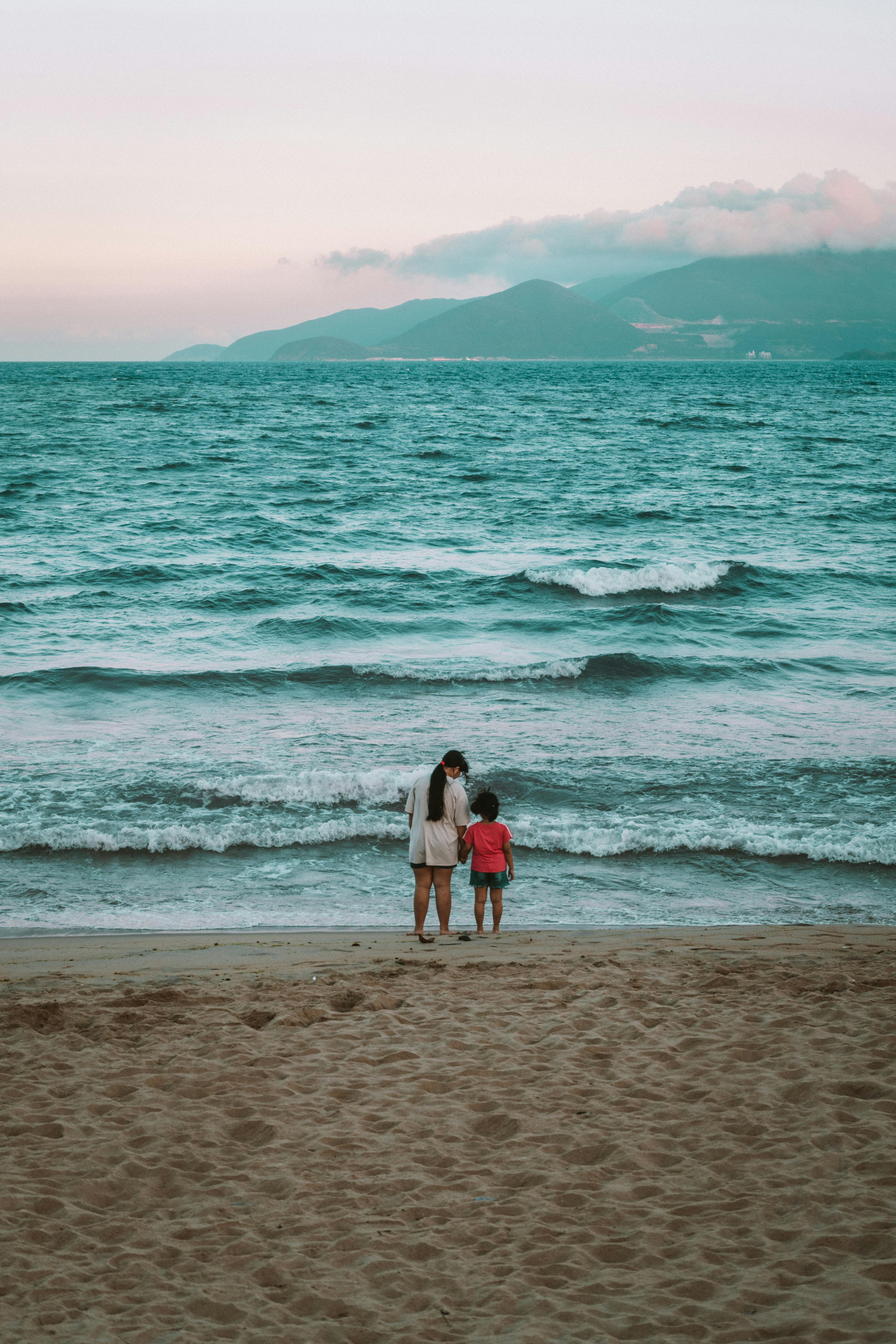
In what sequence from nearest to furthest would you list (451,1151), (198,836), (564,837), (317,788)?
(451,1151) → (198,836) → (564,837) → (317,788)

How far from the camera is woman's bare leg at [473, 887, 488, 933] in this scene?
8508 mm

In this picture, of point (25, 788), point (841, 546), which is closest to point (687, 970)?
point (25, 788)

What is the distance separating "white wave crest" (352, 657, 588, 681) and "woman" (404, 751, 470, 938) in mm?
7600

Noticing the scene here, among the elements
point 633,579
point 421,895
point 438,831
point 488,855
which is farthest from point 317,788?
point 633,579

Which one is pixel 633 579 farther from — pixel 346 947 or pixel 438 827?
pixel 346 947

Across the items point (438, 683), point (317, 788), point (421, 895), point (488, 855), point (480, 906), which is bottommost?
point (480, 906)

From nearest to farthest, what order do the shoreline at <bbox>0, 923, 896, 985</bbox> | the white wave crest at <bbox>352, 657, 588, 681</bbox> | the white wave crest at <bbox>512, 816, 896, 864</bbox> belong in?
the shoreline at <bbox>0, 923, 896, 985</bbox> < the white wave crest at <bbox>512, 816, 896, 864</bbox> < the white wave crest at <bbox>352, 657, 588, 681</bbox>

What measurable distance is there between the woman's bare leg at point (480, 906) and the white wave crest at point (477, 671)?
301 inches

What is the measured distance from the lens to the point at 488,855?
8.46m

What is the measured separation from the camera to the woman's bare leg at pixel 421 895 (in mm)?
8406

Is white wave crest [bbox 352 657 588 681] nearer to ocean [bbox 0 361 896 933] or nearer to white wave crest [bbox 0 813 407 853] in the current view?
ocean [bbox 0 361 896 933]

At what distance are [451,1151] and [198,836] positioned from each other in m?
6.22

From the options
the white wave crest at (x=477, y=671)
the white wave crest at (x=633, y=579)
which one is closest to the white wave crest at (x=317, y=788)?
the white wave crest at (x=477, y=671)

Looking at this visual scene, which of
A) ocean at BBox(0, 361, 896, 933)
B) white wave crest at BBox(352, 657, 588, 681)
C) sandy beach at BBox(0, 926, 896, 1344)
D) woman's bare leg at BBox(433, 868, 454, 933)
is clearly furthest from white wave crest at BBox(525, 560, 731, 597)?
sandy beach at BBox(0, 926, 896, 1344)
